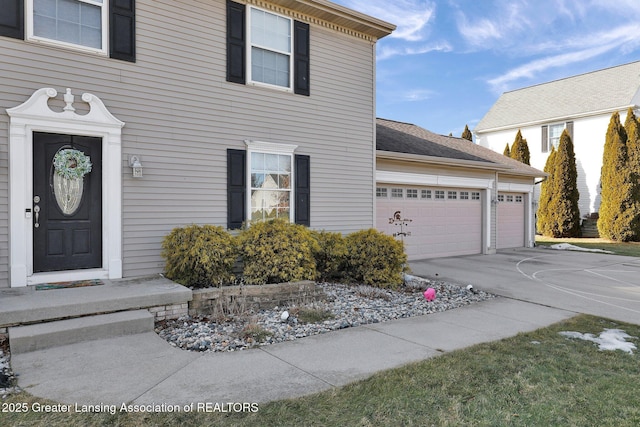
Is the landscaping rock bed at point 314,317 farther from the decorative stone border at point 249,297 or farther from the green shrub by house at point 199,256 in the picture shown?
the green shrub by house at point 199,256

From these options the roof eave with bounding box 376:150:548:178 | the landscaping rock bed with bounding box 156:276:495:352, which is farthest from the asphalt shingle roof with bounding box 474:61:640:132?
the landscaping rock bed with bounding box 156:276:495:352

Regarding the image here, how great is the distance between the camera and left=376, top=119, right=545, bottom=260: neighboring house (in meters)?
10.5

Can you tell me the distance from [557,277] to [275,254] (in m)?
6.34

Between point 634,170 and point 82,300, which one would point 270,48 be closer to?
point 82,300

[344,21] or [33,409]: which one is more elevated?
[344,21]

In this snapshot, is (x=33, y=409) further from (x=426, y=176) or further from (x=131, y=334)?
(x=426, y=176)

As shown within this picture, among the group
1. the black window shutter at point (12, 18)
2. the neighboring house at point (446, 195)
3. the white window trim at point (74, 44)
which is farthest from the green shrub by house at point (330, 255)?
the black window shutter at point (12, 18)

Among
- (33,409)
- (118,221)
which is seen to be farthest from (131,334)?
(118,221)

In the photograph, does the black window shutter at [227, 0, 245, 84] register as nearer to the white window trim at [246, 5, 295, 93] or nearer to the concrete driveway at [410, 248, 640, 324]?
the white window trim at [246, 5, 295, 93]

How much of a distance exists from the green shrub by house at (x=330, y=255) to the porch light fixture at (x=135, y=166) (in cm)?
302

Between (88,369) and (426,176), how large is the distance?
937cm

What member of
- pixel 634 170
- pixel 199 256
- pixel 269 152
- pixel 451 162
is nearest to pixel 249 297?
pixel 199 256

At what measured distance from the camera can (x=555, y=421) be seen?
108 inches

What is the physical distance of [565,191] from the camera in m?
18.5
